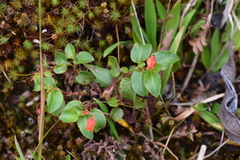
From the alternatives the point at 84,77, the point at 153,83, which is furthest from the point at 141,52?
the point at 84,77

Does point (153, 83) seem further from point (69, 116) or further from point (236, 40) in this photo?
point (236, 40)

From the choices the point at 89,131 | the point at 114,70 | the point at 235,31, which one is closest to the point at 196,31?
the point at 235,31

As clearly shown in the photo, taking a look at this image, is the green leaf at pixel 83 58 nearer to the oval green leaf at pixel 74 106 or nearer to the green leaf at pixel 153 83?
the oval green leaf at pixel 74 106

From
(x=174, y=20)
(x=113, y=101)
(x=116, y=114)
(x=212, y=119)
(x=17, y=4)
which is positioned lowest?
(x=212, y=119)

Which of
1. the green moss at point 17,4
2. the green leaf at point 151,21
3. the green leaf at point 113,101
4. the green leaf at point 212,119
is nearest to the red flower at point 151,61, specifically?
the green leaf at point 113,101

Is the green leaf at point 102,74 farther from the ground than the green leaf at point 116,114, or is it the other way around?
the green leaf at point 102,74

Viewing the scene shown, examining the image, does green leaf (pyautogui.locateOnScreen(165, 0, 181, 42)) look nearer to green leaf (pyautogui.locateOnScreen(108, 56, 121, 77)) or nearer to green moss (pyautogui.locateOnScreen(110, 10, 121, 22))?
green moss (pyautogui.locateOnScreen(110, 10, 121, 22))
